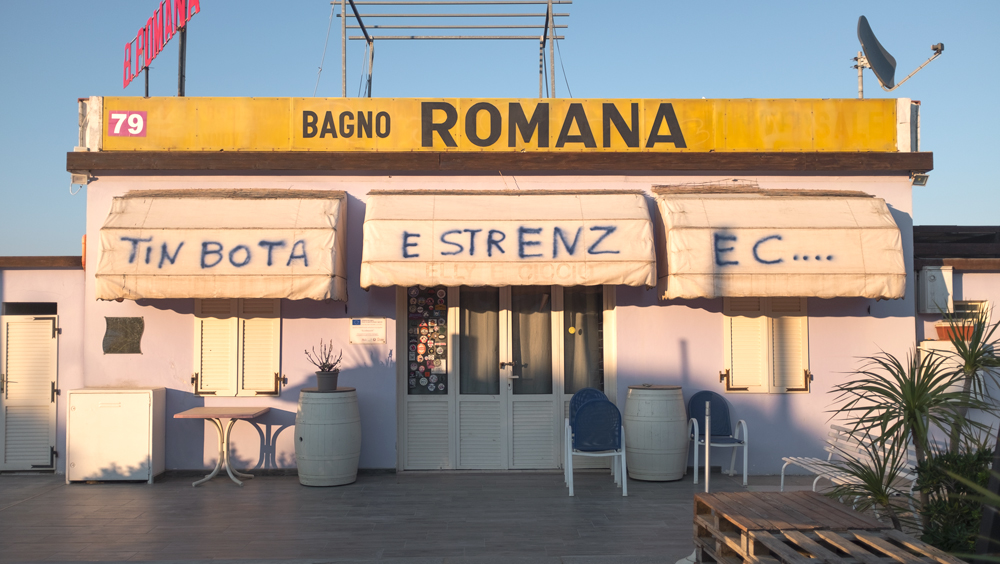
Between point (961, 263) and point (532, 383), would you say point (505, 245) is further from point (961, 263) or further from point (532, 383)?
point (961, 263)

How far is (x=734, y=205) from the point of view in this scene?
850cm

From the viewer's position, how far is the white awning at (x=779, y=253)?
814cm

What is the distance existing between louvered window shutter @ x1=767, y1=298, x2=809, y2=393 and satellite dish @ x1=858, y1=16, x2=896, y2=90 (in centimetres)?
319

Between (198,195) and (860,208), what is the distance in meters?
7.65

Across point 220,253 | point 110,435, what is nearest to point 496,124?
point 220,253

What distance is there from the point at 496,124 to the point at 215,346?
14.3 ft

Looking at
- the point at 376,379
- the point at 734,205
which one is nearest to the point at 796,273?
the point at 734,205

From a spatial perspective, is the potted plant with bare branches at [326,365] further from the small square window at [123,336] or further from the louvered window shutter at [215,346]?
the small square window at [123,336]

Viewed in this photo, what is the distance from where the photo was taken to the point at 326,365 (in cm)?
841

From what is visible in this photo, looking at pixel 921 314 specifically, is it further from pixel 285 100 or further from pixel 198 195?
pixel 198 195

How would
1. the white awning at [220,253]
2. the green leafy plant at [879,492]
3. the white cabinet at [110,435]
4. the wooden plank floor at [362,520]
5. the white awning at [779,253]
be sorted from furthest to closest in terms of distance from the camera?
the white cabinet at [110,435]
the white awning at [779,253]
the white awning at [220,253]
the wooden plank floor at [362,520]
the green leafy plant at [879,492]

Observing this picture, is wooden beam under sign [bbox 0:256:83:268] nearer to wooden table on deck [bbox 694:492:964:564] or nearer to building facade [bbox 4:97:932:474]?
building facade [bbox 4:97:932:474]

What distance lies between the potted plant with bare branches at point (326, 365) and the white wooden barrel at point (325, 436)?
4.6 inches

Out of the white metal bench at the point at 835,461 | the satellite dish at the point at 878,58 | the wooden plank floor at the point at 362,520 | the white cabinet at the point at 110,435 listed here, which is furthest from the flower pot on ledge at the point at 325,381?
the satellite dish at the point at 878,58
